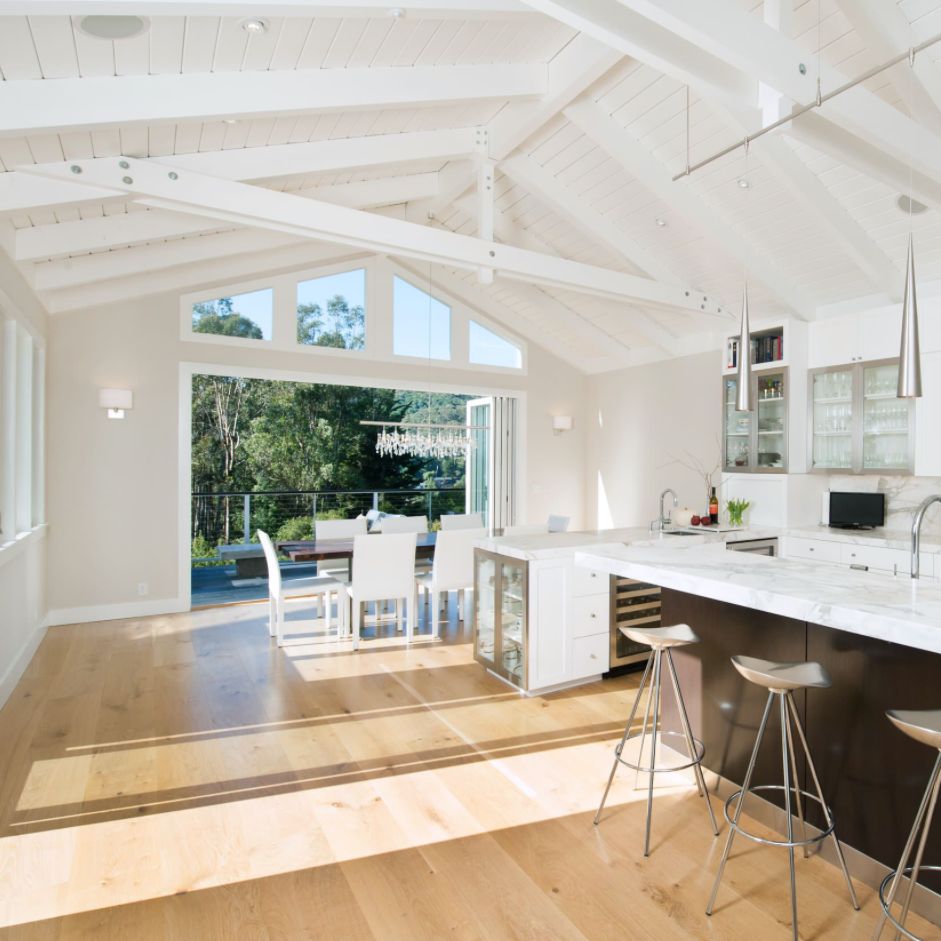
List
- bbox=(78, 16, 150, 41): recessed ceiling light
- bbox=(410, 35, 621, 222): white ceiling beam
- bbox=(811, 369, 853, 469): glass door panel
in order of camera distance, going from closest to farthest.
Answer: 1. bbox=(78, 16, 150, 41): recessed ceiling light
2. bbox=(410, 35, 621, 222): white ceiling beam
3. bbox=(811, 369, 853, 469): glass door panel

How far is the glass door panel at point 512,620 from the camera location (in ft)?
13.0

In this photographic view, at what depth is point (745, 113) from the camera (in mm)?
3191

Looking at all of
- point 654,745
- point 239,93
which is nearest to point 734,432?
point 654,745

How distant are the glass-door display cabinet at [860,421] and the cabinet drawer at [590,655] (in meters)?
2.65

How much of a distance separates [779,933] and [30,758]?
330cm

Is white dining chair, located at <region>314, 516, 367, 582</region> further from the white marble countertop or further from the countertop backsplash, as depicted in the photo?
the countertop backsplash

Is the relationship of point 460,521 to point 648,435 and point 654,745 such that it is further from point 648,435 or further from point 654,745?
point 654,745

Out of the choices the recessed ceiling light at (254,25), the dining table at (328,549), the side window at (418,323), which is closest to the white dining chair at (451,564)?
the dining table at (328,549)

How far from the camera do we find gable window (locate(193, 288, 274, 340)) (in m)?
6.16

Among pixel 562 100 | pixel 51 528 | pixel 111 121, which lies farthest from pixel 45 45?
pixel 51 528

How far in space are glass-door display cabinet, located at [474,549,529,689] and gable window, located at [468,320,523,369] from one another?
3.83 metres

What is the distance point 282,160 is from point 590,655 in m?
3.65

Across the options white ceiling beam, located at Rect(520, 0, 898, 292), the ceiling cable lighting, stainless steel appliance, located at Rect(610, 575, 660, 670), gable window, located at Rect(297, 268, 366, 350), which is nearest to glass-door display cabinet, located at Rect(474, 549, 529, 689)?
stainless steel appliance, located at Rect(610, 575, 660, 670)

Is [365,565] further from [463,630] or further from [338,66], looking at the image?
[338,66]
